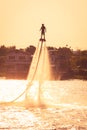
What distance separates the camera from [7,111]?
6875 centimetres

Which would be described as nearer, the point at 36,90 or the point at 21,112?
the point at 21,112

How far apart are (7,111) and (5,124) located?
37.2 feet

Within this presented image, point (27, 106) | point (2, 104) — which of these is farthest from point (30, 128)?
point (2, 104)

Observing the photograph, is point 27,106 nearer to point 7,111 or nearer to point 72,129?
point 7,111

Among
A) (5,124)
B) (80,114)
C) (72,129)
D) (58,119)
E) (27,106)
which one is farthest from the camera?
(27,106)

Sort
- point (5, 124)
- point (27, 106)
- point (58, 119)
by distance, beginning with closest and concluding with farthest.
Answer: point (5, 124), point (58, 119), point (27, 106)

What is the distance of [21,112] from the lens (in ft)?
222

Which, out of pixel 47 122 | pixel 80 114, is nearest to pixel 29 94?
pixel 80 114

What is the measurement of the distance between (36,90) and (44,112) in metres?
7.37

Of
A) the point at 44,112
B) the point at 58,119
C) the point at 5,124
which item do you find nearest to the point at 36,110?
the point at 44,112

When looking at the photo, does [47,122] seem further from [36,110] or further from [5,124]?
[36,110]

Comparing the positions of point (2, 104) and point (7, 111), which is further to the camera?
point (2, 104)

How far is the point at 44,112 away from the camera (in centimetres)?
6694

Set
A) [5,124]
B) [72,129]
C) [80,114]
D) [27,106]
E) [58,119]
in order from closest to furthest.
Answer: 1. [72,129]
2. [5,124]
3. [58,119]
4. [80,114]
5. [27,106]
